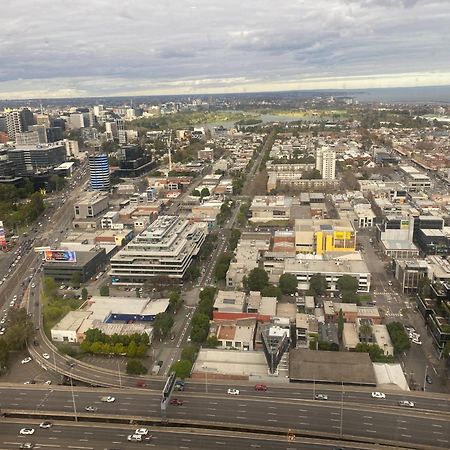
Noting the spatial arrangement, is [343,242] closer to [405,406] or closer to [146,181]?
[405,406]

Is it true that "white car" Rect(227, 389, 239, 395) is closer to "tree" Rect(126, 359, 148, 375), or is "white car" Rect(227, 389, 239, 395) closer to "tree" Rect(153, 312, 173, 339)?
"tree" Rect(126, 359, 148, 375)

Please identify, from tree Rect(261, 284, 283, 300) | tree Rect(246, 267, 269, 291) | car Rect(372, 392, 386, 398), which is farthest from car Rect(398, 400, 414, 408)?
tree Rect(246, 267, 269, 291)

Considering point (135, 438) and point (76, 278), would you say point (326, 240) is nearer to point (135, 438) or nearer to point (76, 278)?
point (76, 278)

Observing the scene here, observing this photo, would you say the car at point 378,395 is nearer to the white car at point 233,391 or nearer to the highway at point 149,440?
the highway at point 149,440

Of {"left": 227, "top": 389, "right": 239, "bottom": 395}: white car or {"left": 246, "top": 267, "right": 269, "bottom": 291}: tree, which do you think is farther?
{"left": 246, "top": 267, "right": 269, "bottom": 291}: tree

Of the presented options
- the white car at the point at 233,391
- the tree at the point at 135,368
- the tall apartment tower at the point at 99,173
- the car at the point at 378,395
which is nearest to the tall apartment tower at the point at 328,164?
the tall apartment tower at the point at 99,173

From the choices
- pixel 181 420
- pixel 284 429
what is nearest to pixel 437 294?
pixel 284 429

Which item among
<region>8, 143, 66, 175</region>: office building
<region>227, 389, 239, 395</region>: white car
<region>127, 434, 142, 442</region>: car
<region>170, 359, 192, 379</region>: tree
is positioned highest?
<region>8, 143, 66, 175</region>: office building
